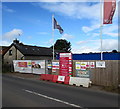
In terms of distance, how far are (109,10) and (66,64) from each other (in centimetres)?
693

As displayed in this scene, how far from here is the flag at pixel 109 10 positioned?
42.1 feet

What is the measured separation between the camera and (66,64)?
638 inches

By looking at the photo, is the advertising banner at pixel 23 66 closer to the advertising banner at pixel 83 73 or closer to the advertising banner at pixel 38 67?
the advertising banner at pixel 38 67

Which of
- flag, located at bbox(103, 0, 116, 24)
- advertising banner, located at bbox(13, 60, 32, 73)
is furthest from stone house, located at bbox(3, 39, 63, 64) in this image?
flag, located at bbox(103, 0, 116, 24)

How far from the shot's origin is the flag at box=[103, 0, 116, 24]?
12.8m

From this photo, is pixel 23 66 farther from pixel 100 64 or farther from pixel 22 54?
pixel 100 64

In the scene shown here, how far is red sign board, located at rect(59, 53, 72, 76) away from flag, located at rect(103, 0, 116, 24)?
5.16 m

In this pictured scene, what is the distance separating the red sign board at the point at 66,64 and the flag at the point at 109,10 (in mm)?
5157

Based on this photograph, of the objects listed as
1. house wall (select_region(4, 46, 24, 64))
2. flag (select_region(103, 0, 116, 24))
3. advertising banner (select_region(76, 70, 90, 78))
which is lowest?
advertising banner (select_region(76, 70, 90, 78))

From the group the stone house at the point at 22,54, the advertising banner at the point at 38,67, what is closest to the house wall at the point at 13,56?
the stone house at the point at 22,54

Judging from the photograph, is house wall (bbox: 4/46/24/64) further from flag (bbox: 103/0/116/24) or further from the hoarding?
flag (bbox: 103/0/116/24)

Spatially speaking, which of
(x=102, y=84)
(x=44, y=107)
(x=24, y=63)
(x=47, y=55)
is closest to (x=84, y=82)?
(x=102, y=84)

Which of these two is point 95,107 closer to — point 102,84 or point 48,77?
point 102,84

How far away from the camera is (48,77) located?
15648 millimetres
